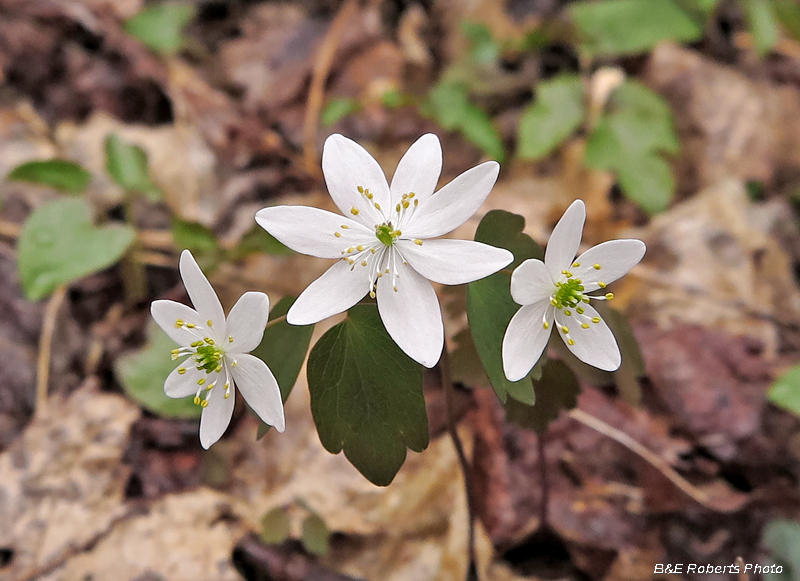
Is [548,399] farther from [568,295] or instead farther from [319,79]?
[319,79]

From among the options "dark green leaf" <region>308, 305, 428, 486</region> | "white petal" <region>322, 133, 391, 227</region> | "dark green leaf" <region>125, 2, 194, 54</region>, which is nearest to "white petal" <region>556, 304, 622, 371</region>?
"dark green leaf" <region>308, 305, 428, 486</region>

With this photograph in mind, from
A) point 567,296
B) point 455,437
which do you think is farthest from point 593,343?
point 455,437

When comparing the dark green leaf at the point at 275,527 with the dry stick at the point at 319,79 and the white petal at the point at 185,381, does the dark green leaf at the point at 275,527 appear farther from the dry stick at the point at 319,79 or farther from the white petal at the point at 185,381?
the dry stick at the point at 319,79

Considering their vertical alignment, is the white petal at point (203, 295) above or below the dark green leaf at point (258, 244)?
above

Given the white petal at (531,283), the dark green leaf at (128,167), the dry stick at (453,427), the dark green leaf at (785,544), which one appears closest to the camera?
the white petal at (531,283)

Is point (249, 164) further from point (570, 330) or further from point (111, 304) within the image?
point (570, 330)

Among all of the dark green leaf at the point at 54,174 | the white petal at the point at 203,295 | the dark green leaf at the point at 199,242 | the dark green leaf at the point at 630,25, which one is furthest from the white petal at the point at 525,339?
the dark green leaf at the point at 630,25
